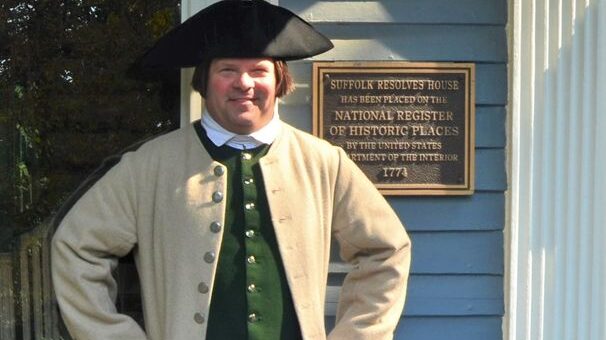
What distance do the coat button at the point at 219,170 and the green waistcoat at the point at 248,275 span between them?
2cm

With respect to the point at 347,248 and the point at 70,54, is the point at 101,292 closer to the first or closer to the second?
the point at 347,248

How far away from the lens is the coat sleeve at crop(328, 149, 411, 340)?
353cm

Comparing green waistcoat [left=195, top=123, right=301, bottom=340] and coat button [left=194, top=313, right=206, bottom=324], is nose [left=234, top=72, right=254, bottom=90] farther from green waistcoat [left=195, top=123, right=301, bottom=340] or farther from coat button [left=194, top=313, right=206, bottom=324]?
coat button [left=194, top=313, right=206, bottom=324]

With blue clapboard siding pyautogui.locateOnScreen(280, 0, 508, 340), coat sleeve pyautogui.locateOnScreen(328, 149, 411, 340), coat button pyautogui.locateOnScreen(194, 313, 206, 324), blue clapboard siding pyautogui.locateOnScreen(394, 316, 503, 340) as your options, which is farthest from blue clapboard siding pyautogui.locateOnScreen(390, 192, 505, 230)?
coat button pyautogui.locateOnScreen(194, 313, 206, 324)

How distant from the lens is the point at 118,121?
408 centimetres

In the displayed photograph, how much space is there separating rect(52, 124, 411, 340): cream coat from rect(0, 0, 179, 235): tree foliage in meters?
0.58

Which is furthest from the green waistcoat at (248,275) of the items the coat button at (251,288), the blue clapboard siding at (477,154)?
the blue clapboard siding at (477,154)

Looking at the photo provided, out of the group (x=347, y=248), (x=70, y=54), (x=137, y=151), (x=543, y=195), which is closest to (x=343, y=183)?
(x=347, y=248)

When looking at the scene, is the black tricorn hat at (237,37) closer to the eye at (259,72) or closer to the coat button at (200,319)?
the eye at (259,72)

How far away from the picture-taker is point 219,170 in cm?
344

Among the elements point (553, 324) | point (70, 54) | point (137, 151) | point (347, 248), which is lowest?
point (553, 324)

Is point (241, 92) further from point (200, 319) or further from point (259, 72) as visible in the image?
point (200, 319)

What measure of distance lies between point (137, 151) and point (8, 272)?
35.3 inches

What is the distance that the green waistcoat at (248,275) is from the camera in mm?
3385
